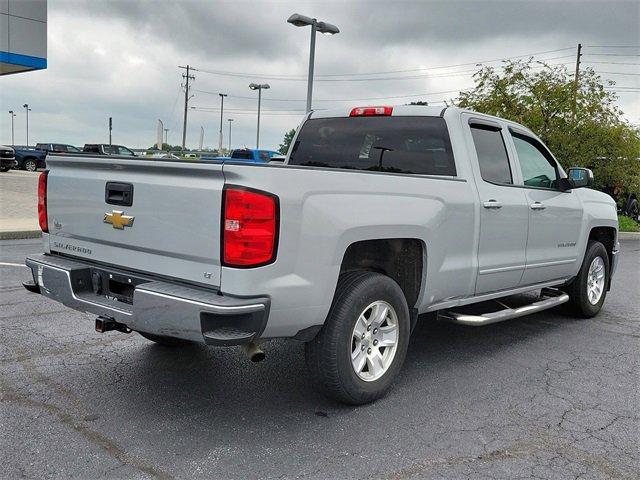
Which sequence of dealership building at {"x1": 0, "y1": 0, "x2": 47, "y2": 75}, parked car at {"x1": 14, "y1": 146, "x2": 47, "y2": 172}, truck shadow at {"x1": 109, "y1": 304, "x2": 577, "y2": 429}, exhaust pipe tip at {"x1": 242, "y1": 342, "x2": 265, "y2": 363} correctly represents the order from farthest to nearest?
parked car at {"x1": 14, "y1": 146, "x2": 47, "y2": 172}
dealership building at {"x1": 0, "y1": 0, "x2": 47, "y2": 75}
truck shadow at {"x1": 109, "y1": 304, "x2": 577, "y2": 429}
exhaust pipe tip at {"x1": 242, "y1": 342, "x2": 265, "y2": 363}

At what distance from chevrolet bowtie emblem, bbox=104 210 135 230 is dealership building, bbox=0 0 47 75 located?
20.2 m

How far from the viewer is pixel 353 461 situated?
3080 mm

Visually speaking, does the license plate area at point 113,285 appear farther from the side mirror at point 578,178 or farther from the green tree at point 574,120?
the green tree at point 574,120

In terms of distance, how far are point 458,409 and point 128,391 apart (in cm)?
214

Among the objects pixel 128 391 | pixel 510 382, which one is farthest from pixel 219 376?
pixel 510 382

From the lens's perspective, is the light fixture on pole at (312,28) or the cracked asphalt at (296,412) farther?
the light fixture on pole at (312,28)

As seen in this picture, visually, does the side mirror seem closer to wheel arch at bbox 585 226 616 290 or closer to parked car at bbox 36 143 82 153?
wheel arch at bbox 585 226 616 290

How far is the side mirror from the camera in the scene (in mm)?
5594

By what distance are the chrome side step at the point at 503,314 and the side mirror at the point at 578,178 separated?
1.10m

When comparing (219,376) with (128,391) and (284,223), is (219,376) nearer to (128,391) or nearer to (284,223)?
(128,391)

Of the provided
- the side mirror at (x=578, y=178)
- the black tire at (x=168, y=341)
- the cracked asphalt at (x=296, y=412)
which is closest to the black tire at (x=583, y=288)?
the cracked asphalt at (x=296, y=412)

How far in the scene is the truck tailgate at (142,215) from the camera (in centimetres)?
316

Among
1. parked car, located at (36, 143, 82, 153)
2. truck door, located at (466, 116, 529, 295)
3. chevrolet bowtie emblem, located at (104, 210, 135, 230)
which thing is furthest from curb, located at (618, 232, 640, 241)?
parked car, located at (36, 143, 82, 153)

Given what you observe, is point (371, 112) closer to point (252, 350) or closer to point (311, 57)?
point (252, 350)
